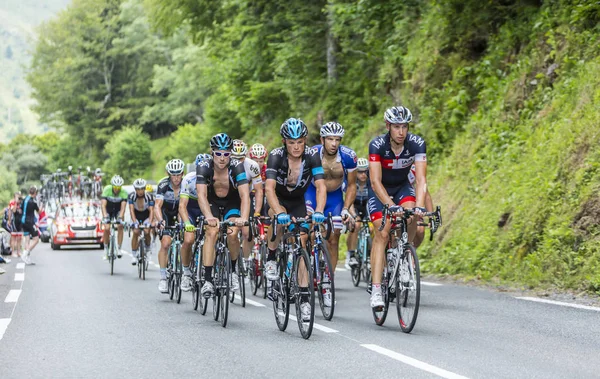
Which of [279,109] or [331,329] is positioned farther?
[279,109]

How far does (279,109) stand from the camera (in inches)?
1331

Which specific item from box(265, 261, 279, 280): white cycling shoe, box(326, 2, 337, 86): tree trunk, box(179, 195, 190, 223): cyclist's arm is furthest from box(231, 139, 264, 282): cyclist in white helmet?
box(326, 2, 337, 86): tree trunk

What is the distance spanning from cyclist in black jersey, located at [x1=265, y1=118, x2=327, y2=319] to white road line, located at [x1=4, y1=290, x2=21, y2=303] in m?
5.35

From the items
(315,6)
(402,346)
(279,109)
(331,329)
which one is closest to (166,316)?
(331,329)

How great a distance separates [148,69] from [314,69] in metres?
63.1

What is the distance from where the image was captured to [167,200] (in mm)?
14141

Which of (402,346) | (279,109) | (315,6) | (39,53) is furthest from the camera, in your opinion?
(39,53)

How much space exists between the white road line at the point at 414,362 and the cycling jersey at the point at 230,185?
9.80 feet

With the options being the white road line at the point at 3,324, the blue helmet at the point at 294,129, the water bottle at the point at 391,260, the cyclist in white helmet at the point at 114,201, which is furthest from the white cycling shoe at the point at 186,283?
the cyclist in white helmet at the point at 114,201

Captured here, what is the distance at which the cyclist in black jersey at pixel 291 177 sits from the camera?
9195 millimetres

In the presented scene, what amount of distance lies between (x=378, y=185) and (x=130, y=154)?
3081 inches

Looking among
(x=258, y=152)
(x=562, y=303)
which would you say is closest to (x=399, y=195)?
(x=562, y=303)

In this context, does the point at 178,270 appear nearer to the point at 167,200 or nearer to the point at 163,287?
the point at 163,287

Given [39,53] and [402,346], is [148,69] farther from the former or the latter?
[402,346]
